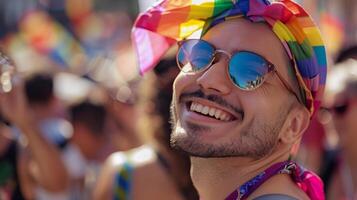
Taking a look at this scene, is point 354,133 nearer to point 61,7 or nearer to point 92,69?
point 92,69

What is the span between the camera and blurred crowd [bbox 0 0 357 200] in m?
3.31

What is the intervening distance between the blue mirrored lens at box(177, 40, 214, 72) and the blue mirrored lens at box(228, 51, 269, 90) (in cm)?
7

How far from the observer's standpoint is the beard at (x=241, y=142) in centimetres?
226

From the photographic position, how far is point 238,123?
7.50ft

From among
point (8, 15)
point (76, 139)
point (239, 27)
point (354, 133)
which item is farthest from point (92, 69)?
point (8, 15)

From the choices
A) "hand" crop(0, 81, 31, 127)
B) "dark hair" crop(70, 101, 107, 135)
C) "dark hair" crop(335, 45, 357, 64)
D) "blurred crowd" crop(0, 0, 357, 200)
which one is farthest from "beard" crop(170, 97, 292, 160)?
"dark hair" crop(70, 101, 107, 135)

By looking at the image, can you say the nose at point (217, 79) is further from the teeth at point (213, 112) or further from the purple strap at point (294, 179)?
the purple strap at point (294, 179)

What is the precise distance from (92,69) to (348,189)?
294cm

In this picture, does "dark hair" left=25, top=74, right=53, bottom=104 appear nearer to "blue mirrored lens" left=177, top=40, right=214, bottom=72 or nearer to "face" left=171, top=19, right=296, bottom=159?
"blue mirrored lens" left=177, top=40, right=214, bottom=72

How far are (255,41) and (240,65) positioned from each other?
0.27 ft

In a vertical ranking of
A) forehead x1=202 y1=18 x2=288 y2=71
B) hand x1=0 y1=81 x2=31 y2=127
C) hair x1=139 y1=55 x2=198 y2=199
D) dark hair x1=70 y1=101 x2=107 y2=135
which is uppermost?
forehead x1=202 y1=18 x2=288 y2=71

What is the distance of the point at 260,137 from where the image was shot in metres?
2.28

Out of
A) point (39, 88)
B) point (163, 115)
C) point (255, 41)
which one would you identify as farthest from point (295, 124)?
point (39, 88)

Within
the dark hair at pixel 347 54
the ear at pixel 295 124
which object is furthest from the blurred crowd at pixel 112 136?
the ear at pixel 295 124
